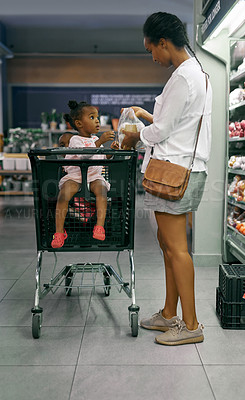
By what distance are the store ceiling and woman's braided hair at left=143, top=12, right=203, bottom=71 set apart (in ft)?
27.0

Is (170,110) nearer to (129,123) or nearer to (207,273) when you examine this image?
(129,123)

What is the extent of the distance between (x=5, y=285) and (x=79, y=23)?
9218 millimetres

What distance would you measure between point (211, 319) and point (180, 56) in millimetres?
1556

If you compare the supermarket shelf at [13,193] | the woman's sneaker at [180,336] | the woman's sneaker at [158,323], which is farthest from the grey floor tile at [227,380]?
the supermarket shelf at [13,193]

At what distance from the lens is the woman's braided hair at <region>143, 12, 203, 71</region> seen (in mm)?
2090

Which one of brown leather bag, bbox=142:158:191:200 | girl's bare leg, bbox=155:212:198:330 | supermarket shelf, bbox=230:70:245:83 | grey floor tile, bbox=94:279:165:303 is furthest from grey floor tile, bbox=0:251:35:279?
supermarket shelf, bbox=230:70:245:83

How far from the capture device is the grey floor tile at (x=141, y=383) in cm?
178

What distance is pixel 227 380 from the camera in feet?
6.26

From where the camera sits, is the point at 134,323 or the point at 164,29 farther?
the point at 134,323

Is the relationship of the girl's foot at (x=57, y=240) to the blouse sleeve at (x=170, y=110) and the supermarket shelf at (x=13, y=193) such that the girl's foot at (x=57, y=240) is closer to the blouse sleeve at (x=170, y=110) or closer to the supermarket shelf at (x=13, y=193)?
the blouse sleeve at (x=170, y=110)

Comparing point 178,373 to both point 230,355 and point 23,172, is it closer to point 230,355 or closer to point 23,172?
point 230,355

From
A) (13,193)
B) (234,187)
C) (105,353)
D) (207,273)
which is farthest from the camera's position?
(13,193)

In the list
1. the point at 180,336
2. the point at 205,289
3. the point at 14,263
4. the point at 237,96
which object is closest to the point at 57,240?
the point at 180,336

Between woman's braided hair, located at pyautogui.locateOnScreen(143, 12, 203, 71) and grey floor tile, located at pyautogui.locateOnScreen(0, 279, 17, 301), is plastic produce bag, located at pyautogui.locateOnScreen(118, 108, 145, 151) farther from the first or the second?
grey floor tile, located at pyautogui.locateOnScreen(0, 279, 17, 301)
